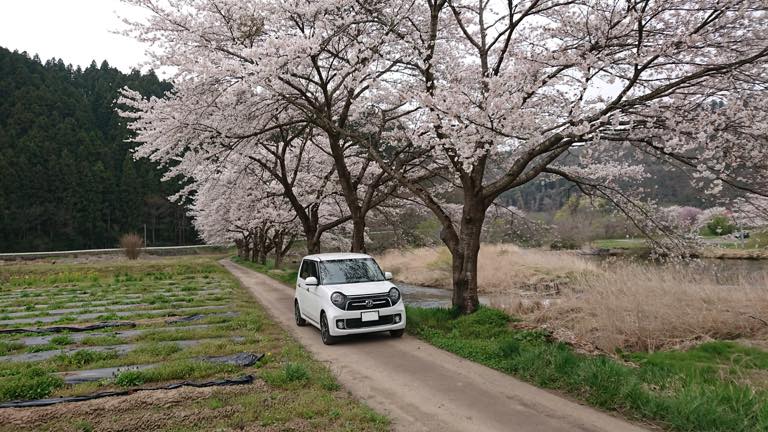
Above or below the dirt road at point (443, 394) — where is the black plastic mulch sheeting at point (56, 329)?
above

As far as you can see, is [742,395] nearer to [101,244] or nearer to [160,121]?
[160,121]

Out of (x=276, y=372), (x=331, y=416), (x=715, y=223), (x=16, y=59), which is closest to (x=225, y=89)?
(x=276, y=372)

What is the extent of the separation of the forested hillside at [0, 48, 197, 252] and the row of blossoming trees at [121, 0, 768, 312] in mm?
66054

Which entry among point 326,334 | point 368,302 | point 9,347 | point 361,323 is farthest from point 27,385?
point 368,302

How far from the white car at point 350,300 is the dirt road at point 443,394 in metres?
0.37

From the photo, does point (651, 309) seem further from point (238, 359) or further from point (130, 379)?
point (130, 379)

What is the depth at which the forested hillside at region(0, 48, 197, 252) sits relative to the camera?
214 ft

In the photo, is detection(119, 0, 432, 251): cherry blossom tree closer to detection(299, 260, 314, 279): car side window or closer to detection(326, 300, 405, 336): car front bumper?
detection(299, 260, 314, 279): car side window

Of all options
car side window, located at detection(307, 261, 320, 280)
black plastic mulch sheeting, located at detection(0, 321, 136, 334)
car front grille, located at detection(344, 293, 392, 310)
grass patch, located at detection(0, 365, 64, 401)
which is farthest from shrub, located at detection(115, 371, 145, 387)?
black plastic mulch sheeting, located at detection(0, 321, 136, 334)

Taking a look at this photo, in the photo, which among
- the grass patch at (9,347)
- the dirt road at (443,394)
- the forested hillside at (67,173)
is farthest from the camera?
the forested hillside at (67,173)

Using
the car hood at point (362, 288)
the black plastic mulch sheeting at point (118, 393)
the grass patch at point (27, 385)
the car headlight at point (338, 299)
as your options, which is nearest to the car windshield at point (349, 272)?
the car hood at point (362, 288)

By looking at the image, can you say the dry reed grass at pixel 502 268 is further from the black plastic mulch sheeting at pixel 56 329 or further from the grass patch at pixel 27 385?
the grass patch at pixel 27 385

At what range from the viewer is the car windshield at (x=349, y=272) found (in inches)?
373

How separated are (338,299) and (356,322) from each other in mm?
538
